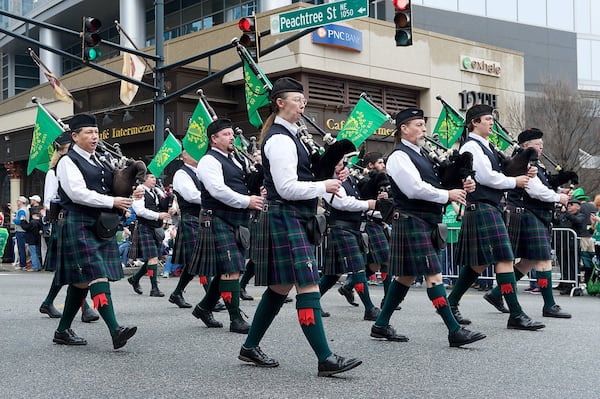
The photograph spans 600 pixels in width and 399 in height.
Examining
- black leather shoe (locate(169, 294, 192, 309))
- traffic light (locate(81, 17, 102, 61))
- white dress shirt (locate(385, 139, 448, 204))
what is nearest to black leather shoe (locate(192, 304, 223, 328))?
black leather shoe (locate(169, 294, 192, 309))

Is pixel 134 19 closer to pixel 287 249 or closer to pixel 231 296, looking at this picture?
→ pixel 231 296

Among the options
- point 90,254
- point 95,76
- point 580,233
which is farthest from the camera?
point 95,76

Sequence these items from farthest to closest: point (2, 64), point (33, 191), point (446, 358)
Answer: point (2, 64), point (33, 191), point (446, 358)

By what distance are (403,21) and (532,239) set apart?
5.10m

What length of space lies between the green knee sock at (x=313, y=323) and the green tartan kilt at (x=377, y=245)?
3549 millimetres

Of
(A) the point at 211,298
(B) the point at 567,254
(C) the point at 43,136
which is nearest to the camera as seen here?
(A) the point at 211,298

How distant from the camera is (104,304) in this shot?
18.3ft

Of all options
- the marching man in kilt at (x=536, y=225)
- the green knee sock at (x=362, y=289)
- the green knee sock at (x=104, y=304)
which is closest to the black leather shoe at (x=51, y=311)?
the green knee sock at (x=104, y=304)

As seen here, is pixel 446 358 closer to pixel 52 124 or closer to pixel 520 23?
pixel 52 124

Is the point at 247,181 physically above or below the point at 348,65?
below

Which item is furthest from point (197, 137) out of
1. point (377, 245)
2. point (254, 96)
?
point (377, 245)

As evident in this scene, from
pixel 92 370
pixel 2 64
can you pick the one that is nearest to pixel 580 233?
pixel 92 370

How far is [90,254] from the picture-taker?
574cm

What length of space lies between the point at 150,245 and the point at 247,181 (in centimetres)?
365
